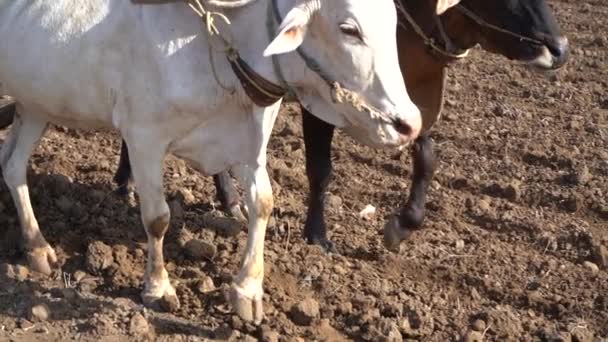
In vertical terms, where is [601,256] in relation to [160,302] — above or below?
below

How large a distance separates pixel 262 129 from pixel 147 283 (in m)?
0.83

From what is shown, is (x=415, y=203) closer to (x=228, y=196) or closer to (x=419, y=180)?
(x=419, y=180)

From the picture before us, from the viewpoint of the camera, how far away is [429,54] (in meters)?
4.96

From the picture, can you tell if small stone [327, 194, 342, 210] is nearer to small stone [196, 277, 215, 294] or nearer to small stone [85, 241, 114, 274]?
small stone [196, 277, 215, 294]

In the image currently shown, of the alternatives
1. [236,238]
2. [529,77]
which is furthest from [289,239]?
[529,77]

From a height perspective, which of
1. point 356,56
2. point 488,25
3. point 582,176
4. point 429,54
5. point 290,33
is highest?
point 290,33

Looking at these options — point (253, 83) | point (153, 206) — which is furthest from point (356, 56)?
point (153, 206)

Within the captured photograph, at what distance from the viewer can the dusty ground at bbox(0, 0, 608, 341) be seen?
14.4ft

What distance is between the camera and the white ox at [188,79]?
3625mm

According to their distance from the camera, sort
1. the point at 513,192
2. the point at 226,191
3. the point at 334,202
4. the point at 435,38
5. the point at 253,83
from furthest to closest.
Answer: the point at 513,192 < the point at 334,202 < the point at 226,191 < the point at 435,38 < the point at 253,83

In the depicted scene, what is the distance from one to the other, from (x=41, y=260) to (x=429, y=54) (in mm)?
1980

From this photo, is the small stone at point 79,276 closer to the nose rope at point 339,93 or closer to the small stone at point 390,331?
the small stone at point 390,331

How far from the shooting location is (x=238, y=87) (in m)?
4.02

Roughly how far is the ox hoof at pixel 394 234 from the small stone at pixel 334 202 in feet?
1.82
